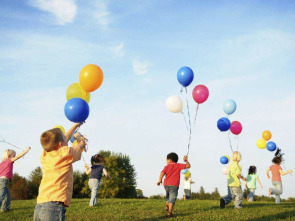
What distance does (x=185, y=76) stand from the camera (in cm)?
1162

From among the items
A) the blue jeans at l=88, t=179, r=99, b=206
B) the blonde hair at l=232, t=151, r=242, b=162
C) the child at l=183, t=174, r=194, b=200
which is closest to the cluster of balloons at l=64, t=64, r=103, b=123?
the blue jeans at l=88, t=179, r=99, b=206

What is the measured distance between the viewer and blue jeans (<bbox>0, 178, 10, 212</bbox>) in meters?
9.75

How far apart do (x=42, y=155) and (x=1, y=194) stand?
601 centimetres

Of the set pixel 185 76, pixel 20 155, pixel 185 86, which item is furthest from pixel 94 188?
pixel 185 76

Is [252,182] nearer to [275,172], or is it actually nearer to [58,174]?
[275,172]

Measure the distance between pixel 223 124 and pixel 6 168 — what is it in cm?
926

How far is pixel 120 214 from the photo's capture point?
8844mm

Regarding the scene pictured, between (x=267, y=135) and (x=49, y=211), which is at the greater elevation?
(x=267, y=135)

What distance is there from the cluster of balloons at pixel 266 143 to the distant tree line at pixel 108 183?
63.4 ft

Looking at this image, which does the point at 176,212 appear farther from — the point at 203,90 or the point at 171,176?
the point at 203,90

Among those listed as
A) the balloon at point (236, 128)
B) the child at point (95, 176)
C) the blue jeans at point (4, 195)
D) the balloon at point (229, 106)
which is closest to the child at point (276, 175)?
the balloon at point (236, 128)

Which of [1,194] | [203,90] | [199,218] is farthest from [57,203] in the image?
[203,90]

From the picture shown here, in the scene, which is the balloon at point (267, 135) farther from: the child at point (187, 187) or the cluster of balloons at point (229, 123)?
the child at point (187, 187)

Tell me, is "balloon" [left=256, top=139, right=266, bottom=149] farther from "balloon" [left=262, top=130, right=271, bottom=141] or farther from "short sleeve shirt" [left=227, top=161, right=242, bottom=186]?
"short sleeve shirt" [left=227, top=161, right=242, bottom=186]
